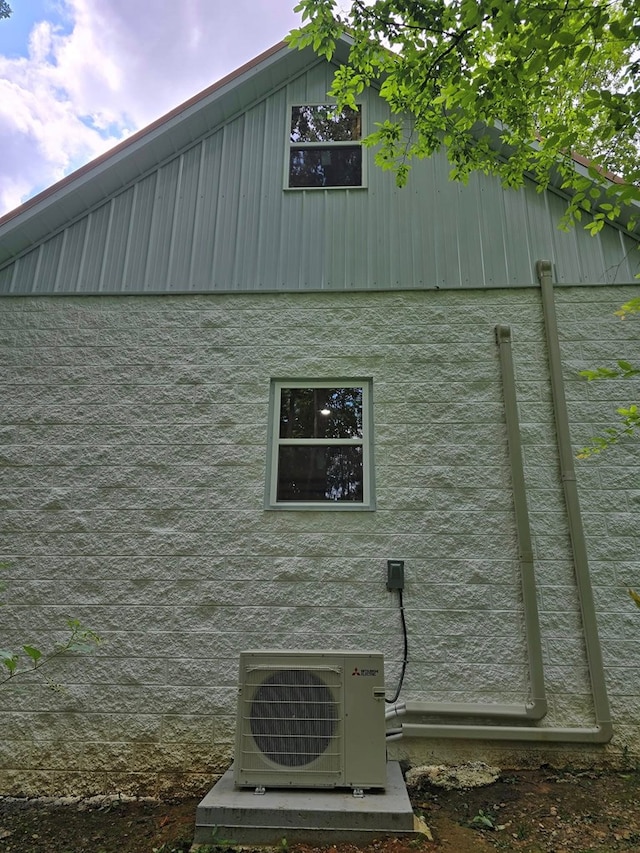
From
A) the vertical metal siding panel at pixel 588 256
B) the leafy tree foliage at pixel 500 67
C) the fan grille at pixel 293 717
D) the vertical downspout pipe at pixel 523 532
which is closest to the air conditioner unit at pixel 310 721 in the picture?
the fan grille at pixel 293 717

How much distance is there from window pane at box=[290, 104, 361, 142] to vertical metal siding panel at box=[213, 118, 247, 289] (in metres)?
0.61

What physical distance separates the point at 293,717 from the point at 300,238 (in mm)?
4123

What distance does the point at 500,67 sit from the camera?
316cm

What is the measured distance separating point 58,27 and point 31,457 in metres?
5.25

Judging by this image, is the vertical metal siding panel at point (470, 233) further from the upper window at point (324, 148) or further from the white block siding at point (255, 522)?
the upper window at point (324, 148)

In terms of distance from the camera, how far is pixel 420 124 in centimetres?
382

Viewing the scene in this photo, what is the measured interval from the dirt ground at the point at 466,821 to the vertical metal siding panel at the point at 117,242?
4.30m

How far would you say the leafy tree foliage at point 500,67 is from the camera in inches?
108

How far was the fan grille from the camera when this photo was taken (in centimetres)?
297

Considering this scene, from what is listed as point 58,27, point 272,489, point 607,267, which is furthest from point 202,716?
point 58,27

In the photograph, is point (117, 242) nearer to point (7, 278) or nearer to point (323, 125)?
point (7, 278)

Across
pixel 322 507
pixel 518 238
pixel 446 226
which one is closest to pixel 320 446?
pixel 322 507

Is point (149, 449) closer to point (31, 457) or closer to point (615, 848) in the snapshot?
point (31, 457)

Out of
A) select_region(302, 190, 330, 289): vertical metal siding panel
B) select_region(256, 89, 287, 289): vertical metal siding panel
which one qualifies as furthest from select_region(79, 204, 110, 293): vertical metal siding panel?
select_region(302, 190, 330, 289): vertical metal siding panel
